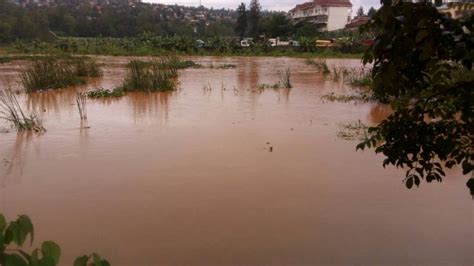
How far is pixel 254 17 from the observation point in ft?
159

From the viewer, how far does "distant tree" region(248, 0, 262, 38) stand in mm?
47266

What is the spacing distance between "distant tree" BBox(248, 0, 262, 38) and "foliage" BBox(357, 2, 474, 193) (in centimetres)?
4490

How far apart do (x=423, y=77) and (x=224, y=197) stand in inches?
119

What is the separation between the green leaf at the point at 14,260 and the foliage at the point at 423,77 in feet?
4.21

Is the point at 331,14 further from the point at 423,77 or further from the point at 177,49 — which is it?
the point at 423,77

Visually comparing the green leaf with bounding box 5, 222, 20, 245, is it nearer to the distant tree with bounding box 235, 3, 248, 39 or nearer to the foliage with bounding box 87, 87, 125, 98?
the foliage with bounding box 87, 87, 125, 98

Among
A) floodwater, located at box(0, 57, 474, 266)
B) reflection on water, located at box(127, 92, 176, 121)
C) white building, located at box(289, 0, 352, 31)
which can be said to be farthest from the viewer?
white building, located at box(289, 0, 352, 31)

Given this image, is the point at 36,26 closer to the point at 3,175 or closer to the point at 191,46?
the point at 191,46

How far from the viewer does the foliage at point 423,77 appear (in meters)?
1.56

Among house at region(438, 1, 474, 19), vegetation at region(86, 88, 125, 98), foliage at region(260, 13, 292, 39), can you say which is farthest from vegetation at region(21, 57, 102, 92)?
foliage at region(260, 13, 292, 39)

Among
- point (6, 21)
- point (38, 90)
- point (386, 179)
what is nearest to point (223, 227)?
point (386, 179)

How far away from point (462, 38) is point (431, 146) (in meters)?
0.46

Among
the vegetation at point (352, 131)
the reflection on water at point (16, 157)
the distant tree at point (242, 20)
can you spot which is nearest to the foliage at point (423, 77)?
the reflection on water at point (16, 157)

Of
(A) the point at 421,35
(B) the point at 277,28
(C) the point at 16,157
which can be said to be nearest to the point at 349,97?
(C) the point at 16,157
